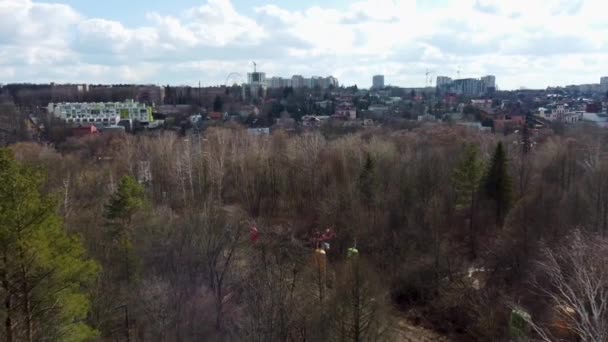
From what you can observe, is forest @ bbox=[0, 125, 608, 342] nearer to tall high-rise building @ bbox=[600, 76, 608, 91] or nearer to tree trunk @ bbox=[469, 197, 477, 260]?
tree trunk @ bbox=[469, 197, 477, 260]

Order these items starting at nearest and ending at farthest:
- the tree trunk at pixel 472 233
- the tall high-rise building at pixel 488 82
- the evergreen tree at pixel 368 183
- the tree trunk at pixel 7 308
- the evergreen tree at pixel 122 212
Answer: the tree trunk at pixel 7 308
the evergreen tree at pixel 122 212
the tree trunk at pixel 472 233
the evergreen tree at pixel 368 183
the tall high-rise building at pixel 488 82

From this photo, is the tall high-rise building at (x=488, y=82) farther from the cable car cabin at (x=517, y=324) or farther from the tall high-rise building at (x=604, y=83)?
the cable car cabin at (x=517, y=324)

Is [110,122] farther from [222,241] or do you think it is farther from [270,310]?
[270,310]

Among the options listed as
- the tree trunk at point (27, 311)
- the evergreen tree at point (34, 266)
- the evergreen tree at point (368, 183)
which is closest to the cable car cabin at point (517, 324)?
the evergreen tree at point (34, 266)

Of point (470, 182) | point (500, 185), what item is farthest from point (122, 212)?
point (500, 185)

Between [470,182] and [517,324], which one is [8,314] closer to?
[517,324]

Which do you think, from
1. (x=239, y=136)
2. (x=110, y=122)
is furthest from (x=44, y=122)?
(x=239, y=136)
